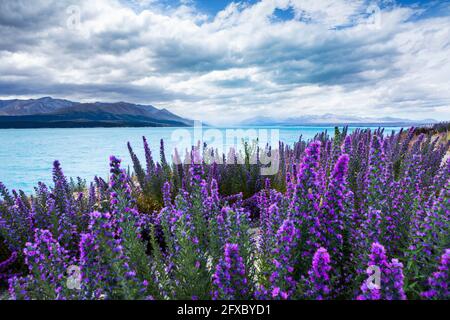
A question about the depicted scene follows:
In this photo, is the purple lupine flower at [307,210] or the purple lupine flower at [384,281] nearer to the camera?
the purple lupine flower at [384,281]

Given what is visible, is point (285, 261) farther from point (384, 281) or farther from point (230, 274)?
point (384, 281)

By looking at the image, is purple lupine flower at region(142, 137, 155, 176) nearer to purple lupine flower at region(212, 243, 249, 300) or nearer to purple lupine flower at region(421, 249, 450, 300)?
purple lupine flower at region(212, 243, 249, 300)

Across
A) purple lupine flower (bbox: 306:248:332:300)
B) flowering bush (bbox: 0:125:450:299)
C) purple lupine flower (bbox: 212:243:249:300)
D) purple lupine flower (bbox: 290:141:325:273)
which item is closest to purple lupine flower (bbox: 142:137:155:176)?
flowering bush (bbox: 0:125:450:299)

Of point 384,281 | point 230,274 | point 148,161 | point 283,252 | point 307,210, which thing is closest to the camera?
point 384,281

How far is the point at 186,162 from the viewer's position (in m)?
7.18

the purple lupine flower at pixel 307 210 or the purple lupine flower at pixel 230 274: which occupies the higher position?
the purple lupine flower at pixel 307 210

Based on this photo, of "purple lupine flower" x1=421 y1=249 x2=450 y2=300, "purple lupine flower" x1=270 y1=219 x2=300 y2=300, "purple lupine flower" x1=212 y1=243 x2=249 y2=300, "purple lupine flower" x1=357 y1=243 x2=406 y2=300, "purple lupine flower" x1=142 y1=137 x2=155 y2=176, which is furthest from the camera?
"purple lupine flower" x1=142 y1=137 x2=155 y2=176

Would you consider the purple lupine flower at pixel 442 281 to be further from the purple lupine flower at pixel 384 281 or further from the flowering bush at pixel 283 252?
the purple lupine flower at pixel 384 281

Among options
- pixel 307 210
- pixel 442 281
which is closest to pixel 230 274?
pixel 307 210

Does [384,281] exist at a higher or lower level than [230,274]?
higher

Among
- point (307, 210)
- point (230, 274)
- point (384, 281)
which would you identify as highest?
point (307, 210)

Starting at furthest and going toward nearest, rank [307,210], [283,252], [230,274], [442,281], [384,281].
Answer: [307,210]
[283,252]
[230,274]
[442,281]
[384,281]

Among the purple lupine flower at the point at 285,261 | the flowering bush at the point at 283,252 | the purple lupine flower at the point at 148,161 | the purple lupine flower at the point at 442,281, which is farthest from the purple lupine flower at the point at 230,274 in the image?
the purple lupine flower at the point at 148,161

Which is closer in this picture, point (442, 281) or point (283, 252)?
point (442, 281)
